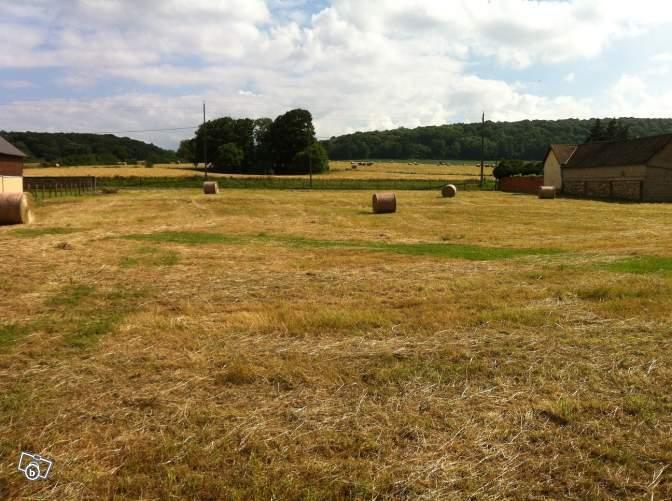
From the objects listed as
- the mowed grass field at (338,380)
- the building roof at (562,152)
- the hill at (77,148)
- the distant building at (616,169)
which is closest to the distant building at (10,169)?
the mowed grass field at (338,380)

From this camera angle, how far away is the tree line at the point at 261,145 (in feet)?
331

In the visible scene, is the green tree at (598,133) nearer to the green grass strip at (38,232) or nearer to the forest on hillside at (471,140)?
the forest on hillside at (471,140)

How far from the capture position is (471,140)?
144375 millimetres

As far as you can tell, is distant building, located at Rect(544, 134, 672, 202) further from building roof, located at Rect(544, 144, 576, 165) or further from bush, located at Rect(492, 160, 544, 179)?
bush, located at Rect(492, 160, 544, 179)

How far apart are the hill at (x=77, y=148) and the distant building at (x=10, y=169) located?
6793cm

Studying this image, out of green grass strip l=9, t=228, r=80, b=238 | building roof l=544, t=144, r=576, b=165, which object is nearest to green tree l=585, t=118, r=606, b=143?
Result: building roof l=544, t=144, r=576, b=165

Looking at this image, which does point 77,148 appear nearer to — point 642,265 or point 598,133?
point 598,133

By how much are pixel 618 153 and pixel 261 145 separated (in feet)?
230

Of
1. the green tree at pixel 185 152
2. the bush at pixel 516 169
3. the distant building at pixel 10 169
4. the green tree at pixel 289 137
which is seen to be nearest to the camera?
the distant building at pixel 10 169

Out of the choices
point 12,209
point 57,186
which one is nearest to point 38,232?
point 12,209

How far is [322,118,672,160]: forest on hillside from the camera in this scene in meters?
136

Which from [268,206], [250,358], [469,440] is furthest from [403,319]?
[268,206]

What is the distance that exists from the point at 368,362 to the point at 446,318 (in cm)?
216

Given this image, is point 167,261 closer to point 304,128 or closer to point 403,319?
point 403,319
